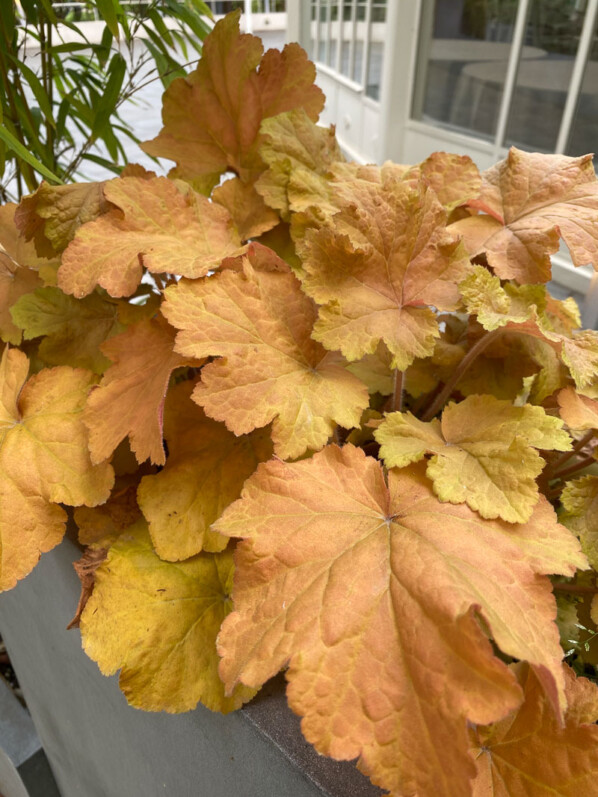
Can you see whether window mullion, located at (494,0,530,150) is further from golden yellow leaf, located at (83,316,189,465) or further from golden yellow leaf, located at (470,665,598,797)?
golden yellow leaf, located at (470,665,598,797)

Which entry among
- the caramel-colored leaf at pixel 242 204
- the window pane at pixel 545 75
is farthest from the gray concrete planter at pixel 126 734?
the window pane at pixel 545 75

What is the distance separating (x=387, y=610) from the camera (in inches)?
14.7

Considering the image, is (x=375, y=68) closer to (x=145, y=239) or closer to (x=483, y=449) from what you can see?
(x=145, y=239)

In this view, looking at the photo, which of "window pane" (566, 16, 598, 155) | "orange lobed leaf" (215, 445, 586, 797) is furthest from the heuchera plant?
"window pane" (566, 16, 598, 155)

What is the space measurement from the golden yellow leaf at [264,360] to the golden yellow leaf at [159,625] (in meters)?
0.15

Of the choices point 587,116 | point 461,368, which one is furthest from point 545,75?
point 461,368

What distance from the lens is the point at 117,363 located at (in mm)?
541

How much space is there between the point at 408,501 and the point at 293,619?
0.12 m

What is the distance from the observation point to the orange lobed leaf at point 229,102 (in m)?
0.66

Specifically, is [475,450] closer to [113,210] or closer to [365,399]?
[365,399]

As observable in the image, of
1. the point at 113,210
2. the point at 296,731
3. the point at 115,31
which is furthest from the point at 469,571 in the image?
the point at 115,31

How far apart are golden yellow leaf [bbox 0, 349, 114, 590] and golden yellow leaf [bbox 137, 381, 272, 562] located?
0.05 meters

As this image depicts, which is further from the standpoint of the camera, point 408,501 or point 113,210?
point 113,210

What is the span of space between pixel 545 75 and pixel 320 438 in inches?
89.4
